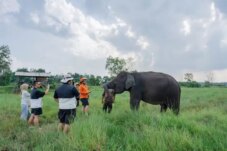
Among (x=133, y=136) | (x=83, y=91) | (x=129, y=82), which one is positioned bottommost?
(x=133, y=136)

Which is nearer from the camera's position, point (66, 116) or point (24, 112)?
point (66, 116)

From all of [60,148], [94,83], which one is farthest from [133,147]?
[94,83]

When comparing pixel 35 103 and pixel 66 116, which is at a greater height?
pixel 35 103

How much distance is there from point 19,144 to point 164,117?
366cm

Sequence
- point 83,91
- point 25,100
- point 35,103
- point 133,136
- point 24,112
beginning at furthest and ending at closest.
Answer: point 83,91 < point 24,112 < point 25,100 < point 35,103 < point 133,136

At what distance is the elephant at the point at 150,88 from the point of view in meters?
11.5

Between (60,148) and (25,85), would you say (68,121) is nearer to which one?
(60,148)

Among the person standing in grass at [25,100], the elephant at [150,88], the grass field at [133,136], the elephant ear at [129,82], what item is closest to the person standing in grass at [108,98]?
the elephant at [150,88]

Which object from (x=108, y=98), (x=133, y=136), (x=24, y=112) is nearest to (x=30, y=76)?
(x=24, y=112)

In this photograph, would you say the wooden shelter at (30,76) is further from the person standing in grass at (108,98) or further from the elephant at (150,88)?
the elephant at (150,88)

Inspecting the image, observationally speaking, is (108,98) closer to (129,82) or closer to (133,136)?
(129,82)

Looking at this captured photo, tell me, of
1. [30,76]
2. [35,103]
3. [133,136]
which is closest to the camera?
[133,136]

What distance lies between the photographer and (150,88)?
11.6 meters

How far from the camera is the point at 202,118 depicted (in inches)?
411
